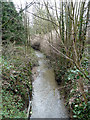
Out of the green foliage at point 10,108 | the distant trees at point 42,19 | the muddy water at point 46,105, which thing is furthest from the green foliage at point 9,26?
the green foliage at point 10,108

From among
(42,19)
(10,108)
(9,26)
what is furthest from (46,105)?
(42,19)

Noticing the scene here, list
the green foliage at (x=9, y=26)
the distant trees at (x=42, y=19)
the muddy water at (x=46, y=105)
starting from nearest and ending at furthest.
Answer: the distant trees at (x=42, y=19)
the muddy water at (x=46, y=105)
the green foliage at (x=9, y=26)

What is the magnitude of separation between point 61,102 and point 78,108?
177 cm

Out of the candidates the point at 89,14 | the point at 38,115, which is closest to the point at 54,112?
the point at 38,115

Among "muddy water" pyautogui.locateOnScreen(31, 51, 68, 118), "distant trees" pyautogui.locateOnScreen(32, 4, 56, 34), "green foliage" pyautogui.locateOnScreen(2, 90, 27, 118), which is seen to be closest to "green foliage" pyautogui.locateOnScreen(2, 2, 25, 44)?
"distant trees" pyautogui.locateOnScreen(32, 4, 56, 34)

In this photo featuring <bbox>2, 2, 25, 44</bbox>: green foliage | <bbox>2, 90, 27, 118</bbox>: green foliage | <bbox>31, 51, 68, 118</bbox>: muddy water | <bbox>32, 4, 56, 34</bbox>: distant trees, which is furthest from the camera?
<bbox>2, 2, 25, 44</bbox>: green foliage

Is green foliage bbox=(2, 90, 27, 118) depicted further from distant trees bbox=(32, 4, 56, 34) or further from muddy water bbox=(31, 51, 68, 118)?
distant trees bbox=(32, 4, 56, 34)

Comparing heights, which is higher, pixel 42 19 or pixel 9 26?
pixel 42 19

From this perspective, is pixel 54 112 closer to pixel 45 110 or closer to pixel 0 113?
pixel 45 110

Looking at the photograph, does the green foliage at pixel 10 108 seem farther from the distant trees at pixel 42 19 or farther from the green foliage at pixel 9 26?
the green foliage at pixel 9 26

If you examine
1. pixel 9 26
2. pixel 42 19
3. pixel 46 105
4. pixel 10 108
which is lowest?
pixel 46 105

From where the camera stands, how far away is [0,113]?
9.29 ft

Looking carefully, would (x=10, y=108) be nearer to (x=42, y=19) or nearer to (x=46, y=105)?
(x=46, y=105)

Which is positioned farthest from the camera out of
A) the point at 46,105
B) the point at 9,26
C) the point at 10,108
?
the point at 9,26
